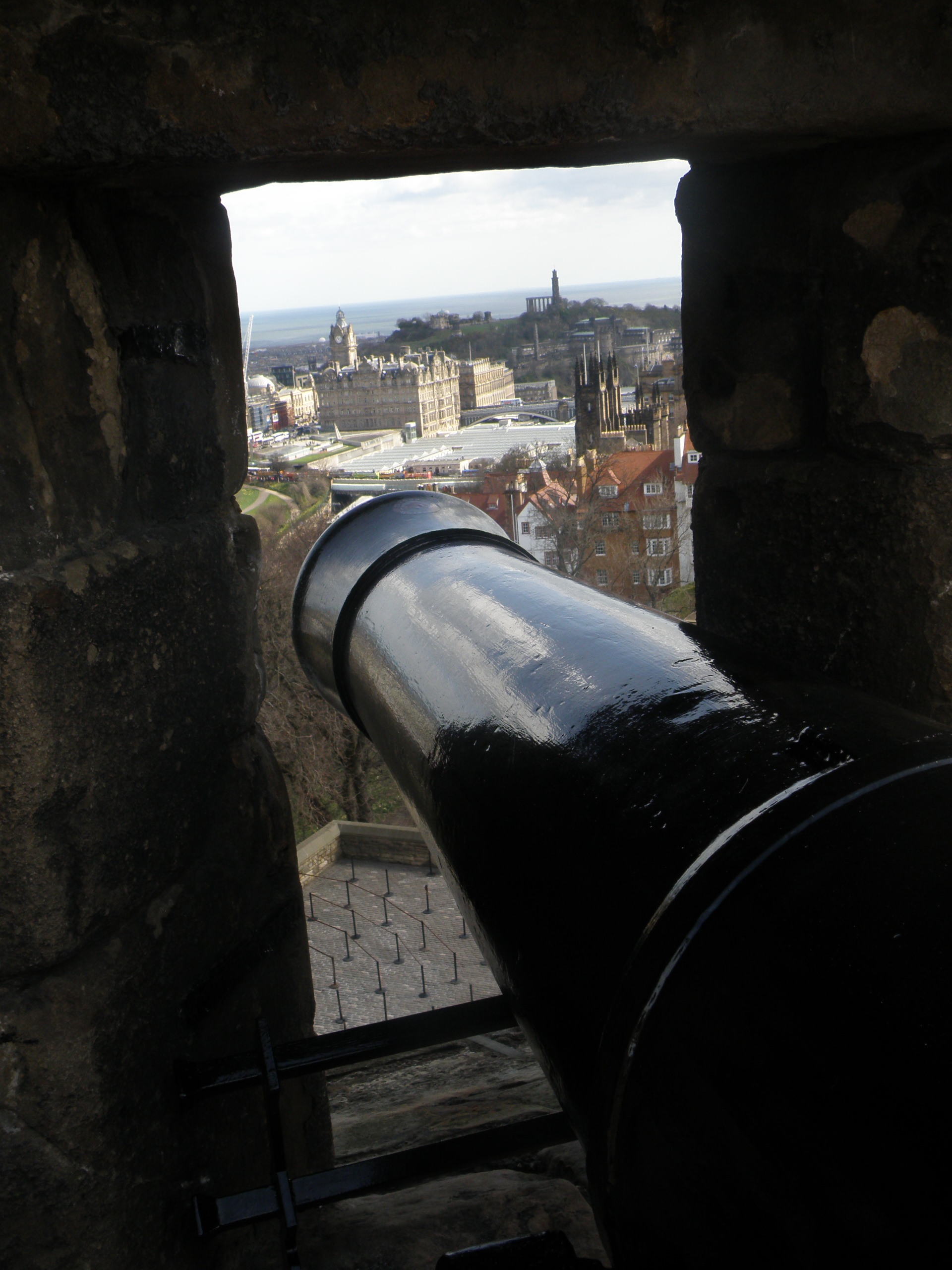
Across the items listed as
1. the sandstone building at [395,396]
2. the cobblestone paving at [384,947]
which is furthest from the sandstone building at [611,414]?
the cobblestone paving at [384,947]

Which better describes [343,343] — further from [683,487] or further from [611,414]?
[683,487]

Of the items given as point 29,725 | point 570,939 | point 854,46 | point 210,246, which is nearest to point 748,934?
point 570,939

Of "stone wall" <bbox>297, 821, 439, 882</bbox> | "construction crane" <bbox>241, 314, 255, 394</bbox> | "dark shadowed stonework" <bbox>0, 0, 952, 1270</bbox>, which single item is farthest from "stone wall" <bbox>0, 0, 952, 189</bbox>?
"stone wall" <bbox>297, 821, 439, 882</bbox>

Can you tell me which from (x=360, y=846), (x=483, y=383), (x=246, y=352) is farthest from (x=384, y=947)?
(x=483, y=383)

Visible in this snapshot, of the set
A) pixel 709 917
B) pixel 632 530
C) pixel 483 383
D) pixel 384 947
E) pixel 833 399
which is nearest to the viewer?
pixel 709 917

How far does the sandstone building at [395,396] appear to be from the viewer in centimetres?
3325

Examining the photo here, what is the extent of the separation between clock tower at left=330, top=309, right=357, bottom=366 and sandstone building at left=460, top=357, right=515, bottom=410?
155 inches

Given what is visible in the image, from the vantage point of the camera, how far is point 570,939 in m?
0.87

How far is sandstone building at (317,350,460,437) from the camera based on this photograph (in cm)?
3325

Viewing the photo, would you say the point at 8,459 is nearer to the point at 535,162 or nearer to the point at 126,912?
the point at 126,912

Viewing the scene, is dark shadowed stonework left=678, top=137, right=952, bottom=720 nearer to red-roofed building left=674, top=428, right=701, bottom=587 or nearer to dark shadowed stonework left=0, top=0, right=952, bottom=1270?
dark shadowed stonework left=0, top=0, right=952, bottom=1270

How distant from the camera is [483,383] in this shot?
35375 millimetres

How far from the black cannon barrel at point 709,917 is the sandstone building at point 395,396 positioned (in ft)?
105

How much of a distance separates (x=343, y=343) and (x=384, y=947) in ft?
97.3
